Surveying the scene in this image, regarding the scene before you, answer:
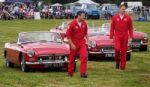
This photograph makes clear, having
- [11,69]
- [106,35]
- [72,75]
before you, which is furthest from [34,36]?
[106,35]

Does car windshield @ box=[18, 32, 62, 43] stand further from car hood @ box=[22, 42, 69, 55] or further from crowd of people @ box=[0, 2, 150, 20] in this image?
crowd of people @ box=[0, 2, 150, 20]

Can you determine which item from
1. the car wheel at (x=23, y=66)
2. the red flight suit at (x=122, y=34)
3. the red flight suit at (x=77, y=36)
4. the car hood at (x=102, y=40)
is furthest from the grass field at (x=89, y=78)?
the car hood at (x=102, y=40)

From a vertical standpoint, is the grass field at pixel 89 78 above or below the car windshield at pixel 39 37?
below

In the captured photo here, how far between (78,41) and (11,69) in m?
3.30

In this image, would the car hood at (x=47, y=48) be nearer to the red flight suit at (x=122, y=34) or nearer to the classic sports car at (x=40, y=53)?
the classic sports car at (x=40, y=53)

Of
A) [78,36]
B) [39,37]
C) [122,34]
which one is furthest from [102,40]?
[78,36]

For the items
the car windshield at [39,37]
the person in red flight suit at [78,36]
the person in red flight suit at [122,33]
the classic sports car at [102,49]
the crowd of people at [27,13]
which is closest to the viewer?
the person in red flight suit at [78,36]

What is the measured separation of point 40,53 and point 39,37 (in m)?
1.75

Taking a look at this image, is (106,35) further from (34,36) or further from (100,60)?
(34,36)

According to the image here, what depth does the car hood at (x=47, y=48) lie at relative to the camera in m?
16.2

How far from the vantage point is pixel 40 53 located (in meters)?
Answer: 16.1

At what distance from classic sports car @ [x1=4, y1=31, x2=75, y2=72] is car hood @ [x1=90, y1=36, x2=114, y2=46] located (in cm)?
304

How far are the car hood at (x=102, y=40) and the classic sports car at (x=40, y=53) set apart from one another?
3.04 meters

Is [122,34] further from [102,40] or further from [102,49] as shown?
[102,40]
